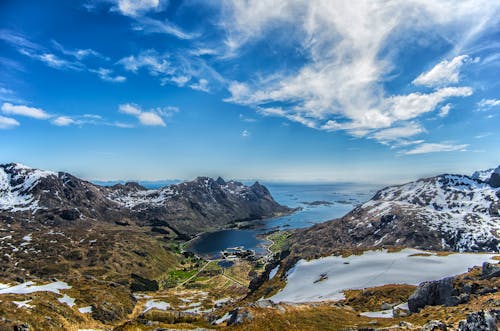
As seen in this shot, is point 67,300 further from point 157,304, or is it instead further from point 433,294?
point 433,294

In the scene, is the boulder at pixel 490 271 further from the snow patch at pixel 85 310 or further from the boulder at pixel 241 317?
the snow patch at pixel 85 310

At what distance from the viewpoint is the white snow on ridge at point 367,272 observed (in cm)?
5563

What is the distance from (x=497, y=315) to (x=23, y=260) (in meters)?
234

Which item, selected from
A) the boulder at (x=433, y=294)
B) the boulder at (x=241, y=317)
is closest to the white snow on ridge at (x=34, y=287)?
the boulder at (x=241, y=317)

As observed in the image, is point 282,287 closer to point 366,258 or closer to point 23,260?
point 366,258

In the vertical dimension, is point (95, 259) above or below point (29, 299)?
below

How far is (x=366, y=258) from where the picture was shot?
7344cm

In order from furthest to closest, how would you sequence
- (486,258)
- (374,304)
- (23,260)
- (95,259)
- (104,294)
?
(95,259) < (23,260) < (104,294) < (486,258) < (374,304)

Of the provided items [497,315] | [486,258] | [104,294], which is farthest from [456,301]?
[104,294]

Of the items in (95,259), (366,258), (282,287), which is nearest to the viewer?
(282,287)

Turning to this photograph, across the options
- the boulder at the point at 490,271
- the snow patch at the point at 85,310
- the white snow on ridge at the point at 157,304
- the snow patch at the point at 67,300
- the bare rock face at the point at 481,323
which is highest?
the bare rock face at the point at 481,323

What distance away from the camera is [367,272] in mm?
63781

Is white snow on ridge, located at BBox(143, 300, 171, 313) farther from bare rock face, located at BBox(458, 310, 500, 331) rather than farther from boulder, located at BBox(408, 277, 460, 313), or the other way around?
bare rock face, located at BBox(458, 310, 500, 331)

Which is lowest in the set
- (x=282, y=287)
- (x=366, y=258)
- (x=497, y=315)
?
(x=282, y=287)
